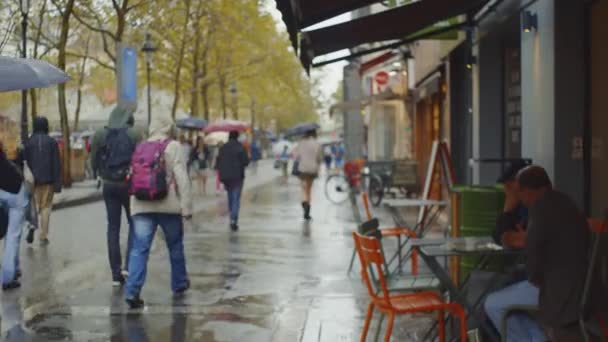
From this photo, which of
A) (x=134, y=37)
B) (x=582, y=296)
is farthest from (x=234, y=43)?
(x=582, y=296)

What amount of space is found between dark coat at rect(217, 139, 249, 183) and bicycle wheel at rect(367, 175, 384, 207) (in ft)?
22.0

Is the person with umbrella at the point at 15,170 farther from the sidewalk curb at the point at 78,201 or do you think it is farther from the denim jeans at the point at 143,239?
the sidewalk curb at the point at 78,201

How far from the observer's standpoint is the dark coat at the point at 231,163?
15961mm

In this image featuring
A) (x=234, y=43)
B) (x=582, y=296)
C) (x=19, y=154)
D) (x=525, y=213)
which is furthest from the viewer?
(x=234, y=43)

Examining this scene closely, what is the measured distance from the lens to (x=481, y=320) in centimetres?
637

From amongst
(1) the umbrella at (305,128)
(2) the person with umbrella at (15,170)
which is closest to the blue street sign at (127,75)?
(1) the umbrella at (305,128)

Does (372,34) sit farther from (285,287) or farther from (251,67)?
(251,67)

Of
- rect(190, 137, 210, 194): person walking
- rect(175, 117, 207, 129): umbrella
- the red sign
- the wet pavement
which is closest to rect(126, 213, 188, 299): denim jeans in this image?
the wet pavement

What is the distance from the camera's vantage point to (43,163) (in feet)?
44.0

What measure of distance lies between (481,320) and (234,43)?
122 feet

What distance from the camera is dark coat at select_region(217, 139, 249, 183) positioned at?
16.0 m

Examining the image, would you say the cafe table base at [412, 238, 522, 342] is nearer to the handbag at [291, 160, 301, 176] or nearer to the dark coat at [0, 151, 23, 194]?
the dark coat at [0, 151, 23, 194]

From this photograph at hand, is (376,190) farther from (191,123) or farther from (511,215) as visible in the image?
(191,123)

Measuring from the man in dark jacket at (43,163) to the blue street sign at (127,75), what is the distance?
35.1 ft
